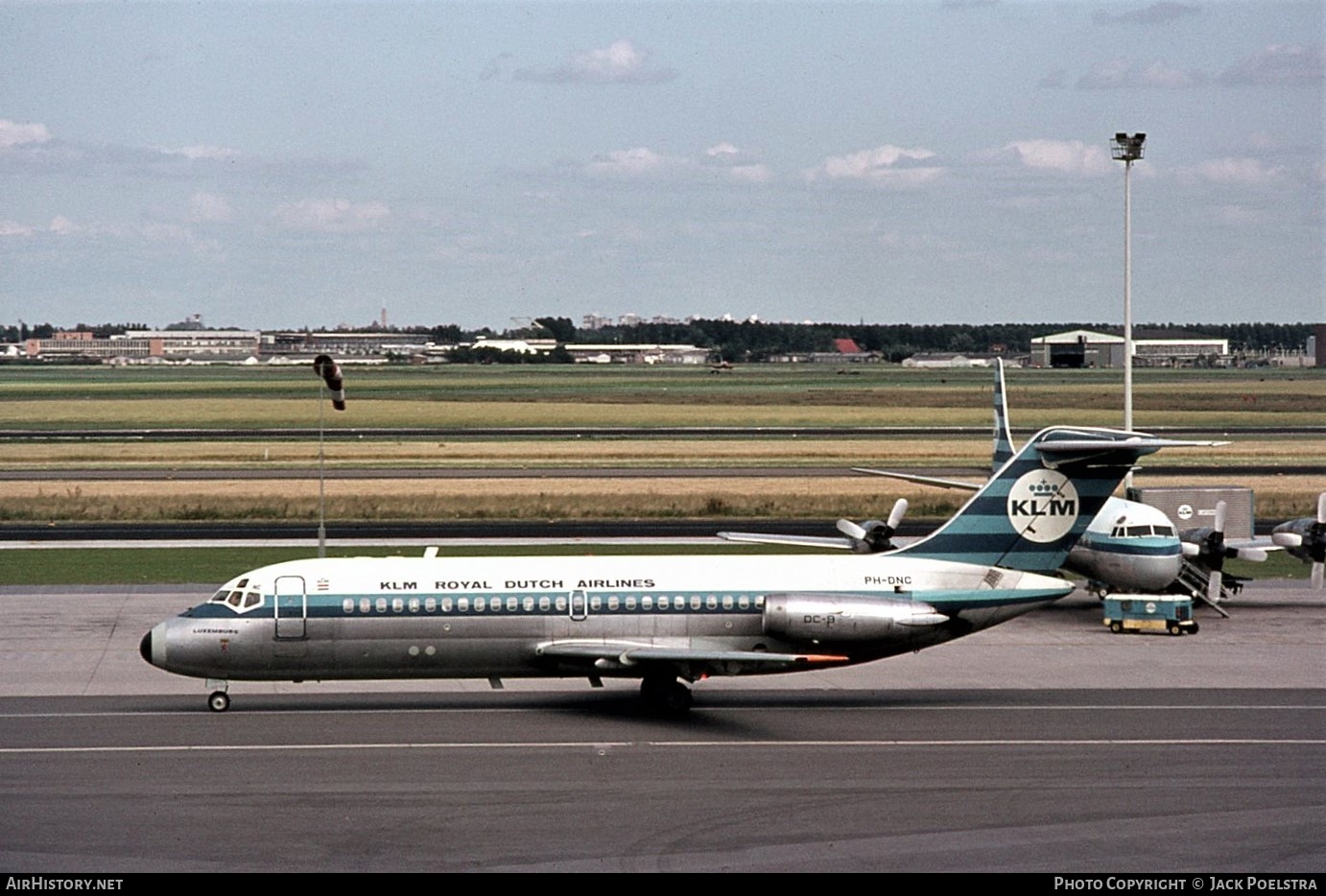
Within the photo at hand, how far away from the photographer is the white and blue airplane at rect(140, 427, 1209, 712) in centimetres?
2981

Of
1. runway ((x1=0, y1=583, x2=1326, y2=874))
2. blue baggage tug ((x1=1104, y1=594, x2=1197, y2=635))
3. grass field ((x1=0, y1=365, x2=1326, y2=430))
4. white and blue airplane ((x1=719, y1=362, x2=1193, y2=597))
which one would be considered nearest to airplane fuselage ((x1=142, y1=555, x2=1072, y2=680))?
runway ((x1=0, y1=583, x2=1326, y2=874))

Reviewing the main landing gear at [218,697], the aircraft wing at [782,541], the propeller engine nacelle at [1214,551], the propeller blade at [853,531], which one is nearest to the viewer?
the main landing gear at [218,697]

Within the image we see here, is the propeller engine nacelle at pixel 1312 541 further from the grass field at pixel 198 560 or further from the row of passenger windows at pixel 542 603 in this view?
the row of passenger windows at pixel 542 603

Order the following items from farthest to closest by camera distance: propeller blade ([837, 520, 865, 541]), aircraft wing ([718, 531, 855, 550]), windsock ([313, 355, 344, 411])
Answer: aircraft wing ([718, 531, 855, 550]) < propeller blade ([837, 520, 865, 541]) < windsock ([313, 355, 344, 411])

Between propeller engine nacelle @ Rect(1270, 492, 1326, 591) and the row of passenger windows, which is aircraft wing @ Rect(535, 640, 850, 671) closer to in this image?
the row of passenger windows

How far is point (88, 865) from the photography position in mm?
20047

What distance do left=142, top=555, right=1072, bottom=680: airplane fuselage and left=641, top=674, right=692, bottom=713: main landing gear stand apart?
1.63ft

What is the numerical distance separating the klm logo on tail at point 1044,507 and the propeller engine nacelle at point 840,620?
282 centimetres

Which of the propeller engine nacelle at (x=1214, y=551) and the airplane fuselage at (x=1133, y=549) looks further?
the propeller engine nacelle at (x=1214, y=551)

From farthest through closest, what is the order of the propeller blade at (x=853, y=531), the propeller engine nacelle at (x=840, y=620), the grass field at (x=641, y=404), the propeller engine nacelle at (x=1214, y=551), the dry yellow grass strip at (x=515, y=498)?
the grass field at (x=641, y=404) < the dry yellow grass strip at (x=515, y=498) < the propeller engine nacelle at (x=1214, y=551) < the propeller blade at (x=853, y=531) < the propeller engine nacelle at (x=840, y=620)

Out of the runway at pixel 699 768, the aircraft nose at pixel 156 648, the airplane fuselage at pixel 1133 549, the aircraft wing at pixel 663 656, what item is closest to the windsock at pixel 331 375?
the runway at pixel 699 768

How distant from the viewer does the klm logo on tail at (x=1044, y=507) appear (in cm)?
3109

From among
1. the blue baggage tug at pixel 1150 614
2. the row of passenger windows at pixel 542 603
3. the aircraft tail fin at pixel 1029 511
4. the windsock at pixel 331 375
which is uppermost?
the windsock at pixel 331 375

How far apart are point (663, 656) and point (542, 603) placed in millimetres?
2659
